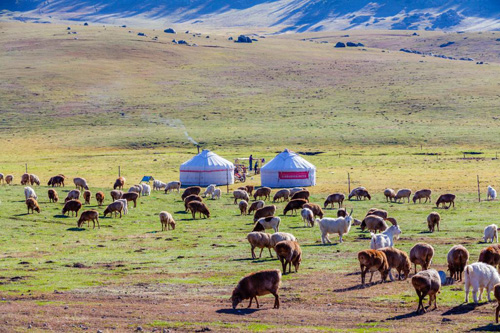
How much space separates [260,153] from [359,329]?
5895 centimetres

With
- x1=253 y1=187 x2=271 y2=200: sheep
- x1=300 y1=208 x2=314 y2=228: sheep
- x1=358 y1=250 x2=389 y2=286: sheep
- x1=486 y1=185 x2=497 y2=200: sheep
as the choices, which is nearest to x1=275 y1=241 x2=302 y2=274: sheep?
x1=358 y1=250 x2=389 y2=286: sheep

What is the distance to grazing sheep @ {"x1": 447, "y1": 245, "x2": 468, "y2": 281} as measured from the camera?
1902 cm

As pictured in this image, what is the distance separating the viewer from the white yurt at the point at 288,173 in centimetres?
5234

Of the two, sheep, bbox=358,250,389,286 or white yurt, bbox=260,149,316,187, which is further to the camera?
white yurt, bbox=260,149,316,187

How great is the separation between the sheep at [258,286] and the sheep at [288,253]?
3.36 m

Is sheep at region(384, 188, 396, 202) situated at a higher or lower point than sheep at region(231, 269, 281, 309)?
higher

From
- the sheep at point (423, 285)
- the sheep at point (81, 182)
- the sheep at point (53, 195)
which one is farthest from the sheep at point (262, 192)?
the sheep at point (423, 285)

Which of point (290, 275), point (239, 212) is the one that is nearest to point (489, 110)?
point (239, 212)

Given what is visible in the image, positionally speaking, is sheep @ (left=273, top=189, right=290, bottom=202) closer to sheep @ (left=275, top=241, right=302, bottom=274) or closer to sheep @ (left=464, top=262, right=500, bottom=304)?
sheep @ (left=275, top=241, right=302, bottom=274)

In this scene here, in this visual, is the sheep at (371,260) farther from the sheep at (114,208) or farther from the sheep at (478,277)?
the sheep at (114,208)

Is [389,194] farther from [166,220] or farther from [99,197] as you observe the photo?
[99,197]

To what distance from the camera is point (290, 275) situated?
2095cm

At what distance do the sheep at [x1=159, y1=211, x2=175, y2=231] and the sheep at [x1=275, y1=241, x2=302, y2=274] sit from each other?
36.4 ft

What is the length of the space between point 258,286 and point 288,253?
3514 mm
